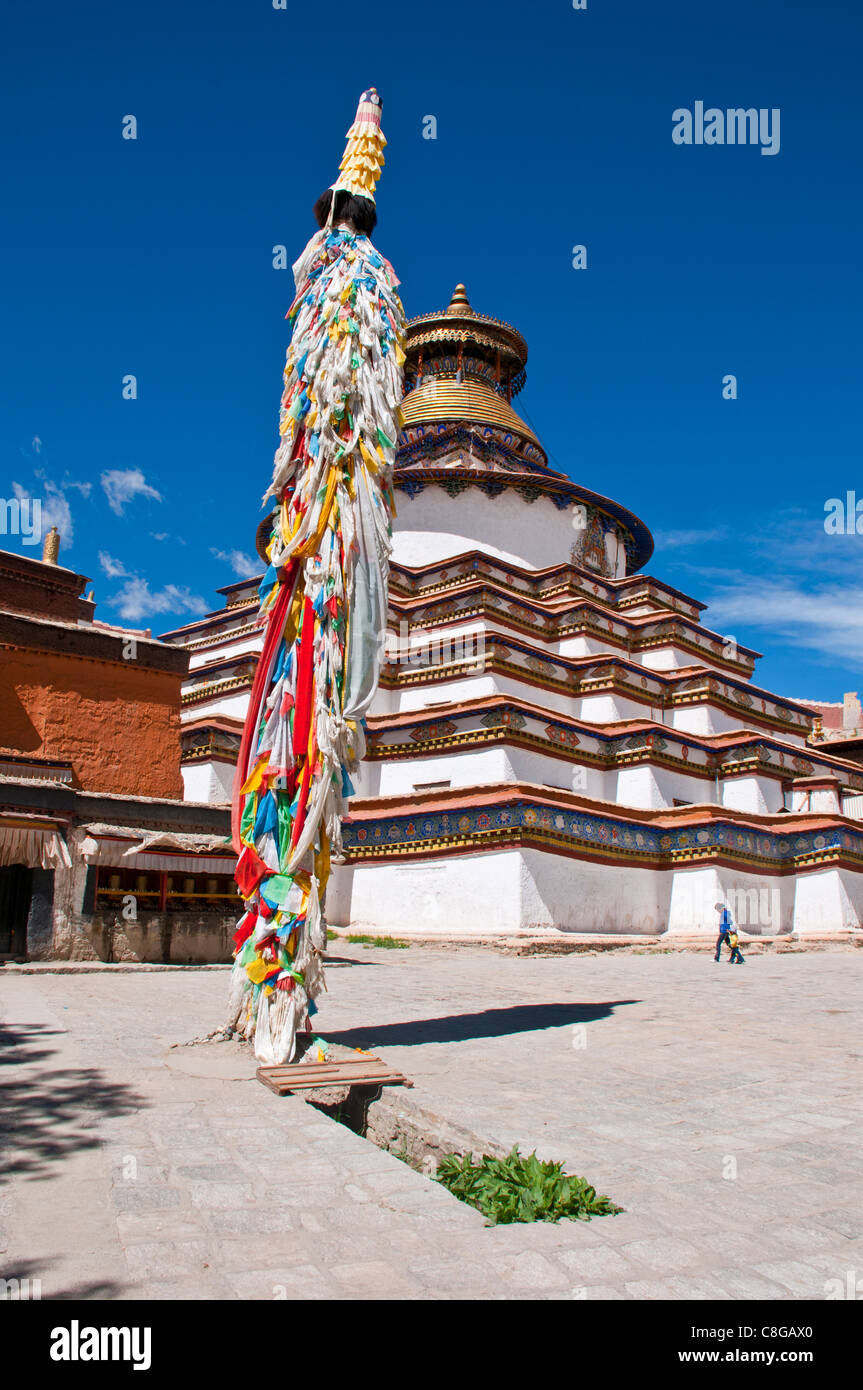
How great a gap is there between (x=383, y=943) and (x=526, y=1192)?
1275 centimetres

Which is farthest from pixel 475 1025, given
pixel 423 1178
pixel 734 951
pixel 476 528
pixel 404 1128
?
pixel 476 528

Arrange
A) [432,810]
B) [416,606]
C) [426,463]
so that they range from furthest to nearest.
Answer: [426,463] < [416,606] < [432,810]

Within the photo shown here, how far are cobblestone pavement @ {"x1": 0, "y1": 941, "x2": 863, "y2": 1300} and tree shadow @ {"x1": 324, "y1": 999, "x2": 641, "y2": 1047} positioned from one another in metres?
0.05

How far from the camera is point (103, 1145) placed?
402cm

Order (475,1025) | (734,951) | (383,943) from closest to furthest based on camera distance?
1. (475,1025)
2. (734,951)
3. (383,943)

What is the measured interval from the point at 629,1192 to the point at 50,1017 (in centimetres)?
556

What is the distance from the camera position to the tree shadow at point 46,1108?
12.8ft

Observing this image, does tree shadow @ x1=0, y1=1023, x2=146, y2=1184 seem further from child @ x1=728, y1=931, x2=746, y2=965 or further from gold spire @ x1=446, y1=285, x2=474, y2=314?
gold spire @ x1=446, y1=285, x2=474, y2=314

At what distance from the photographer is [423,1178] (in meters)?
3.75

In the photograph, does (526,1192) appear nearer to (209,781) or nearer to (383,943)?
(383,943)

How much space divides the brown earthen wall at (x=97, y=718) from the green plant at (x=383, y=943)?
400cm

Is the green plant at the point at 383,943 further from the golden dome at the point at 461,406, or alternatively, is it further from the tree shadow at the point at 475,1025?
the golden dome at the point at 461,406

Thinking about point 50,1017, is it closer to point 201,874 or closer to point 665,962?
point 201,874
